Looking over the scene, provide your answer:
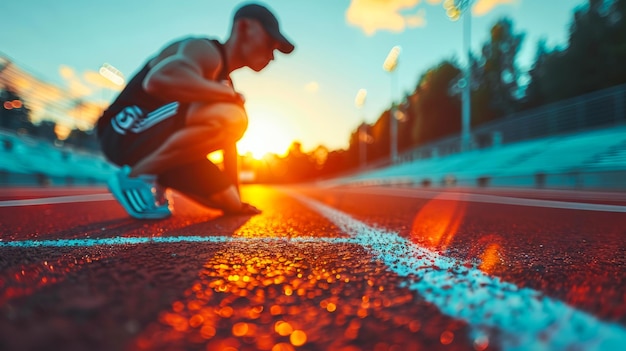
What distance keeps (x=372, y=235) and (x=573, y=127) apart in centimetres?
2014

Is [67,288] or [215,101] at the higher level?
[215,101]

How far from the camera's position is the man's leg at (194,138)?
2371 mm

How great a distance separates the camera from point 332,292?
709 millimetres

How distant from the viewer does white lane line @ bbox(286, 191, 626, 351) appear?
0.49 metres

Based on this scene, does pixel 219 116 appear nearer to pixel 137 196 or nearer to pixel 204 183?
pixel 204 183

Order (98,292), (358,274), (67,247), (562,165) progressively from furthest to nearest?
(562,165) < (67,247) < (358,274) < (98,292)

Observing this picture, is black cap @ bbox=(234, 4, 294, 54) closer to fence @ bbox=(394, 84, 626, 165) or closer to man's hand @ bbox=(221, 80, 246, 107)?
man's hand @ bbox=(221, 80, 246, 107)

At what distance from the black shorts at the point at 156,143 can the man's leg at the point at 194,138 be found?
6 cm

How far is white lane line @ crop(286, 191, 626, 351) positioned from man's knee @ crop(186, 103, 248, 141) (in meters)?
1.76

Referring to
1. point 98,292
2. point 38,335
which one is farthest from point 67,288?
point 38,335

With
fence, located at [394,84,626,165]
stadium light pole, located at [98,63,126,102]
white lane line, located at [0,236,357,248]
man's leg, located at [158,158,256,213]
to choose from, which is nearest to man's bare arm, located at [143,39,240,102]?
man's leg, located at [158,158,256,213]

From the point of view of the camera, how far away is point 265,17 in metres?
2.41

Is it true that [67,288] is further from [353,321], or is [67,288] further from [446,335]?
[446,335]

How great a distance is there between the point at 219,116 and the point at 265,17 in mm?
705
